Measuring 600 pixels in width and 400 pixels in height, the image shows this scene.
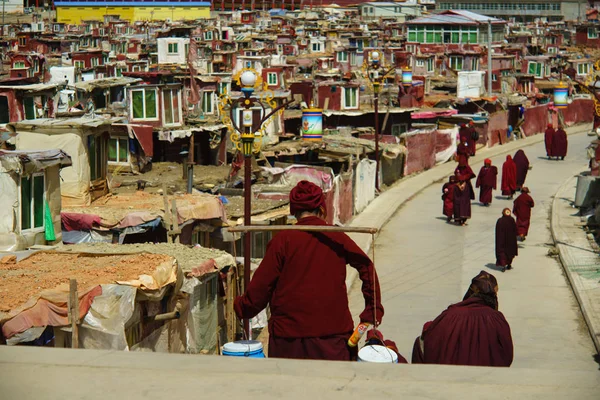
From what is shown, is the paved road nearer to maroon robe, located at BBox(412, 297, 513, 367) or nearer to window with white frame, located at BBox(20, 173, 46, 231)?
window with white frame, located at BBox(20, 173, 46, 231)

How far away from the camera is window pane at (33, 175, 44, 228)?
13703mm

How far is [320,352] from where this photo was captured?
6.82 m

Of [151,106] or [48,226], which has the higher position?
[48,226]

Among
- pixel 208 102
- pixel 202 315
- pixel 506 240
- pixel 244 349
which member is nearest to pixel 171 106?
pixel 208 102

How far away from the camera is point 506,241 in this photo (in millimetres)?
19516

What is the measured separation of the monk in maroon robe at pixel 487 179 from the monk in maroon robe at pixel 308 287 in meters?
19.9

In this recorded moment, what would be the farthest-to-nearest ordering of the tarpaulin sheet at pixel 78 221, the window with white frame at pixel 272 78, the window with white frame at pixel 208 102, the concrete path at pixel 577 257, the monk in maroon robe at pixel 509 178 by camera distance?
the window with white frame at pixel 272 78
the window with white frame at pixel 208 102
the monk in maroon robe at pixel 509 178
the concrete path at pixel 577 257
the tarpaulin sheet at pixel 78 221

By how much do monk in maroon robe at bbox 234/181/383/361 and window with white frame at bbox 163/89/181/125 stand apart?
2124 centimetres

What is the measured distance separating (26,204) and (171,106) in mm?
14609

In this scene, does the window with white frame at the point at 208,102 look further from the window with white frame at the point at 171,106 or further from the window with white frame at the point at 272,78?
the window with white frame at the point at 272,78

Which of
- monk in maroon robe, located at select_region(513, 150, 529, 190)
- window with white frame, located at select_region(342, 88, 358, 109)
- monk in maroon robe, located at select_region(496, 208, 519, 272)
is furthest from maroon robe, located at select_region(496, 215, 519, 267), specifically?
window with white frame, located at select_region(342, 88, 358, 109)

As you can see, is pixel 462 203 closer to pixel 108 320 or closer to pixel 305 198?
pixel 108 320

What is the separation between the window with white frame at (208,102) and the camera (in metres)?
34.7

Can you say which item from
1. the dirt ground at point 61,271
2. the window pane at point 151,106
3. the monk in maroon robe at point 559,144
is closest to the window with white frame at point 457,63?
the monk in maroon robe at point 559,144
